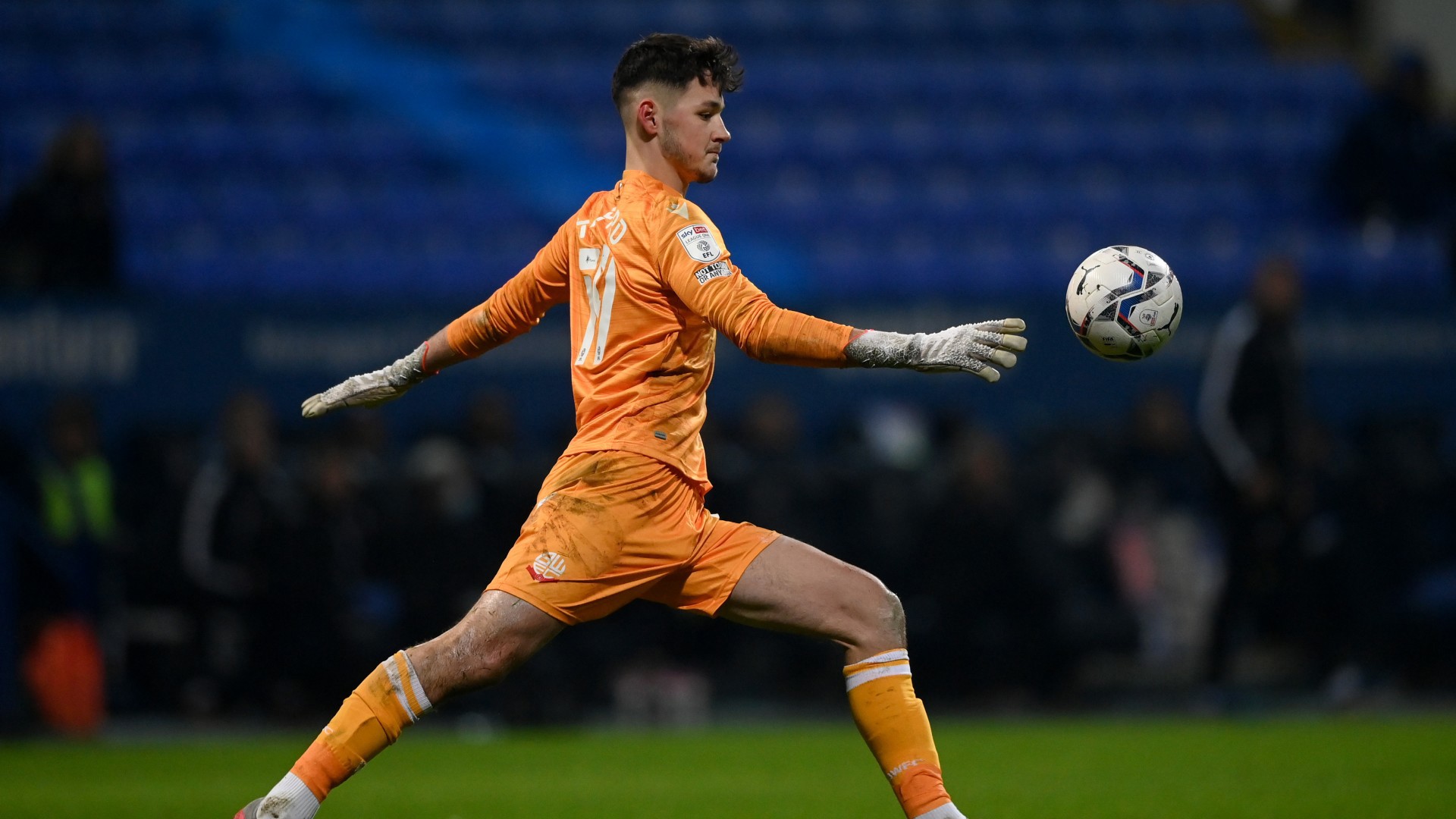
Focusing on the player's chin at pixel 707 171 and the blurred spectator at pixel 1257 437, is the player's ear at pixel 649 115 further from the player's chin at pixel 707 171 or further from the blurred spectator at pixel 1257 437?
the blurred spectator at pixel 1257 437

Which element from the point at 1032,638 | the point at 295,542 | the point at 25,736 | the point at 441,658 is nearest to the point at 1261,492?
the point at 1032,638

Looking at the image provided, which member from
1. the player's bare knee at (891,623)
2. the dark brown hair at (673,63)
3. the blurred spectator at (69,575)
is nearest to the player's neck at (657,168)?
the dark brown hair at (673,63)

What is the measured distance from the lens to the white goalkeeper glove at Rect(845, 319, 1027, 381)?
14.4 ft

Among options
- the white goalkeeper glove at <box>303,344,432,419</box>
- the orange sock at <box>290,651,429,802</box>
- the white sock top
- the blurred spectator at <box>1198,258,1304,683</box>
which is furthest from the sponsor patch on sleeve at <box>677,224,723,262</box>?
the blurred spectator at <box>1198,258,1304,683</box>

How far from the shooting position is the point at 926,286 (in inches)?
584

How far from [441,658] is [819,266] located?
10.6m

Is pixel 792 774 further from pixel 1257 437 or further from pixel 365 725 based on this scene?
pixel 365 725

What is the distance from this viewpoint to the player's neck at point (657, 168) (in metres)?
5.02

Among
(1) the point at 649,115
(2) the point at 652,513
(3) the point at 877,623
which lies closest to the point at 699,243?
(1) the point at 649,115

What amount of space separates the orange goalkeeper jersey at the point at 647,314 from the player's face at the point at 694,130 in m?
0.10

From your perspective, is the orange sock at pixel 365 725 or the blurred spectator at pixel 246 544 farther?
the blurred spectator at pixel 246 544

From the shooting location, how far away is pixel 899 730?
192 inches

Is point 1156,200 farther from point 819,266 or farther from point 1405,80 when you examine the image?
point 819,266

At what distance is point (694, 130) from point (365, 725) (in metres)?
1.86
